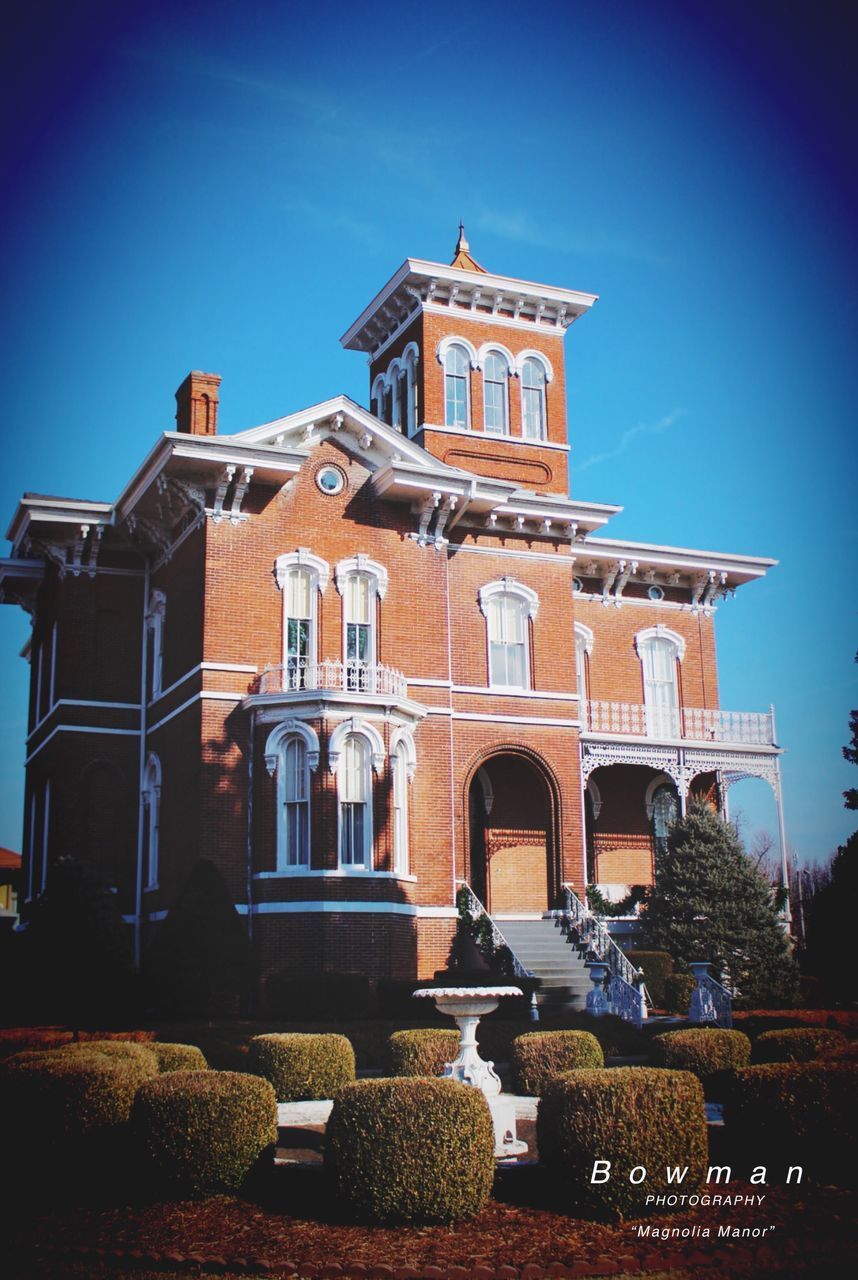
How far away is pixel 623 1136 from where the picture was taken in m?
11.0

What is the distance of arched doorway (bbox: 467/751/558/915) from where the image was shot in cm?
3009

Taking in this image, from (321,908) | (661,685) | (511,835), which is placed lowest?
(321,908)

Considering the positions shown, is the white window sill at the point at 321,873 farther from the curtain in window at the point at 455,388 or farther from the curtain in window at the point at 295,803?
the curtain in window at the point at 455,388

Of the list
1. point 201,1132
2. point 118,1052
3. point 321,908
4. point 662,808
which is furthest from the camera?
point 662,808

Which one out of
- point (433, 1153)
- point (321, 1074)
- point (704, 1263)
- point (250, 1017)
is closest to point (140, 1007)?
point (250, 1017)

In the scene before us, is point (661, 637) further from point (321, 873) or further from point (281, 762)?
point (321, 873)

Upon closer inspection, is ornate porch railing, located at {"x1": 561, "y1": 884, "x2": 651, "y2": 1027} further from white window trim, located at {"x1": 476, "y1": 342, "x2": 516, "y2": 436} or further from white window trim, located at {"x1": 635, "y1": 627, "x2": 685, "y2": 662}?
white window trim, located at {"x1": 476, "y1": 342, "x2": 516, "y2": 436}

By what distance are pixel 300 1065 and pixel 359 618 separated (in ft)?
41.1

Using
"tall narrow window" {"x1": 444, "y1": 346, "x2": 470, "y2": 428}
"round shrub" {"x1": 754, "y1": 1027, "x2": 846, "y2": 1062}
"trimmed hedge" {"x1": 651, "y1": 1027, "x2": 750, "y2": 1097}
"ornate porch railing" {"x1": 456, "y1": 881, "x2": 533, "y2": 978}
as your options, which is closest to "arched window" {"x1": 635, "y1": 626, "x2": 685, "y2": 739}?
"tall narrow window" {"x1": 444, "y1": 346, "x2": 470, "y2": 428}

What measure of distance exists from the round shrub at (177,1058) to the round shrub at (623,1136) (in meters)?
5.17

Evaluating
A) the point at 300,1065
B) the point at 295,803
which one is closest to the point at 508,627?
the point at 295,803

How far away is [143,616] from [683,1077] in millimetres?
21604

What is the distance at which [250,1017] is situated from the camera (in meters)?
24.4

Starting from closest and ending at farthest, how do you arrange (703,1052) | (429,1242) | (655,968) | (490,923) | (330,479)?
(429,1242) < (703,1052) < (655,968) < (490,923) < (330,479)
